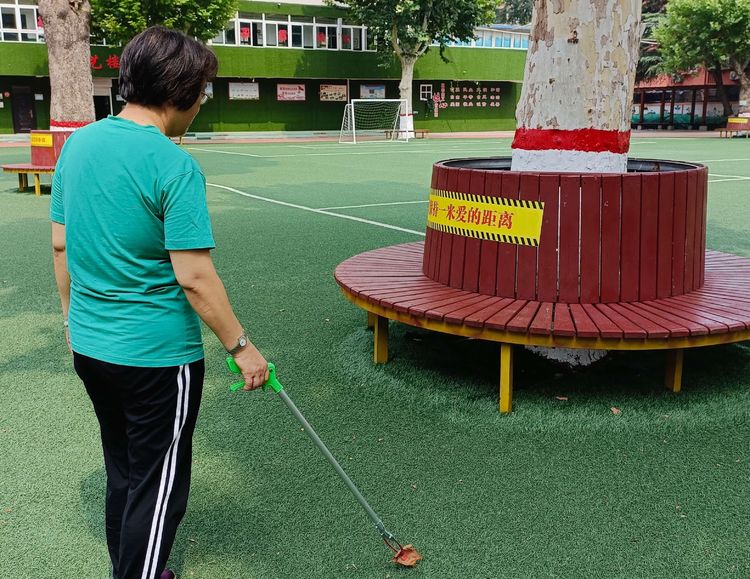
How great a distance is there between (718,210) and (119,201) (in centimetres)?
1101

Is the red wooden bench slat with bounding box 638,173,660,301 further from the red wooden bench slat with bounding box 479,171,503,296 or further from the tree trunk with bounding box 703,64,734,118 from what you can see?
the tree trunk with bounding box 703,64,734,118

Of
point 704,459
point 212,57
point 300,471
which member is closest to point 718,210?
point 704,459

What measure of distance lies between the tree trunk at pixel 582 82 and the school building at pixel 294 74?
113 ft

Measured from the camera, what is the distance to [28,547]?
9.50ft

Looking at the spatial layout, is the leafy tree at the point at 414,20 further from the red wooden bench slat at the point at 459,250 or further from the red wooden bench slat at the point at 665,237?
the red wooden bench slat at the point at 665,237

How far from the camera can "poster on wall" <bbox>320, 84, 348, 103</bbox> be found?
43.1 meters

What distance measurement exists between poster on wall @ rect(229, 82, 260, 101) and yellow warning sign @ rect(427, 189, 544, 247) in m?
38.0

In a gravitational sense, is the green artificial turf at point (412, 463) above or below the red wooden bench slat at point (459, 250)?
below

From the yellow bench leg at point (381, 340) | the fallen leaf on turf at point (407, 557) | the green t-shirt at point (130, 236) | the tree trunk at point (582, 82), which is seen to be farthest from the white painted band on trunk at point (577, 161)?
the green t-shirt at point (130, 236)

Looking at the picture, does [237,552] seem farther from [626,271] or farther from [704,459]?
[626,271]

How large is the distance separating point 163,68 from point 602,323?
2.49m

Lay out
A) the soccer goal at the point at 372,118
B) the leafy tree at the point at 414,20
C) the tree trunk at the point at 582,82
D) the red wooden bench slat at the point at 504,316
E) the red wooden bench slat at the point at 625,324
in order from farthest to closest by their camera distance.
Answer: the soccer goal at the point at 372,118, the leafy tree at the point at 414,20, the tree trunk at the point at 582,82, the red wooden bench slat at the point at 504,316, the red wooden bench slat at the point at 625,324

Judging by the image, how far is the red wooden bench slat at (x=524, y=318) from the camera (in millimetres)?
3762

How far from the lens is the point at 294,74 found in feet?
133
